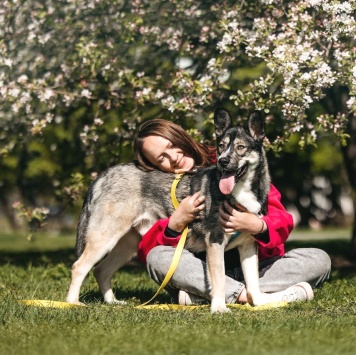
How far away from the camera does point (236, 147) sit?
19.4 feet

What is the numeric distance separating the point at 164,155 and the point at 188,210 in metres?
0.79

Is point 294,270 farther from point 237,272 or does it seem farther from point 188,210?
point 188,210

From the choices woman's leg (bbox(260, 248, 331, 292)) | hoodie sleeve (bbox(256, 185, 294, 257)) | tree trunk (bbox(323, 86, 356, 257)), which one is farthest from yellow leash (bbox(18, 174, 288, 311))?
tree trunk (bbox(323, 86, 356, 257))

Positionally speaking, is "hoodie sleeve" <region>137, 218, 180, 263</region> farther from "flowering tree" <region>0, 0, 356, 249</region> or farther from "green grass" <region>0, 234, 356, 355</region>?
"flowering tree" <region>0, 0, 356, 249</region>

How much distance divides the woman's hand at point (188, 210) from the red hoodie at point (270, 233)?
7.9 inches

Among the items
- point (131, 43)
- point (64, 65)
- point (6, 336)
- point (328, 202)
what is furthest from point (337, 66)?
point (328, 202)

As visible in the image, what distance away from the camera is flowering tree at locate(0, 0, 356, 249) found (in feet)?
25.4

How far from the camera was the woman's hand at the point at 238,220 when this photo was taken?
602 cm

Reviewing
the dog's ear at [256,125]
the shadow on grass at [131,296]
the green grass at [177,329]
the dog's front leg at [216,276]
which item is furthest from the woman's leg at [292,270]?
the dog's ear at [256,125]

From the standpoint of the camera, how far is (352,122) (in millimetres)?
10570

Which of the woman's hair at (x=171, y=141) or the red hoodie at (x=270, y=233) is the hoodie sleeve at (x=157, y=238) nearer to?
the red hoodie at (x=270, y=233)

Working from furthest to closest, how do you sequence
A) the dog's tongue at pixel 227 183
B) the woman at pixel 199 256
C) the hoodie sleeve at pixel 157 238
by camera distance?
the hoodie sleeve at pixel 157 238, the woman at pixel 199 256, the dog's tongue at pixel 227 183

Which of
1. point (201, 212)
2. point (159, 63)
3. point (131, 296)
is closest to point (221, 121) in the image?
point (201, 212)

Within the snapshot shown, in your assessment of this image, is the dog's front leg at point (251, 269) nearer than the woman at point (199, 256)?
No
